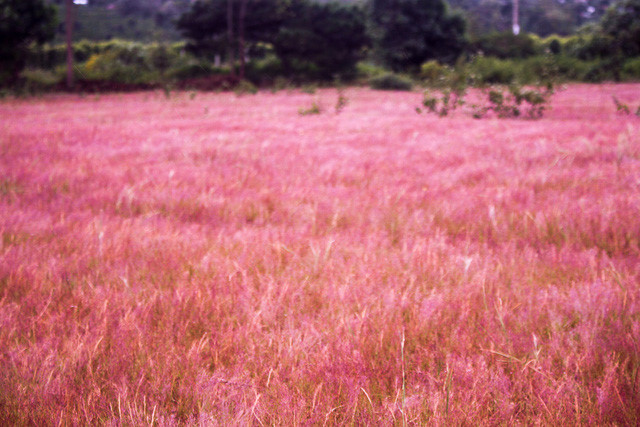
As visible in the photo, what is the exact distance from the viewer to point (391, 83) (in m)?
27.0

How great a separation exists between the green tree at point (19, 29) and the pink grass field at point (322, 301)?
28.9m

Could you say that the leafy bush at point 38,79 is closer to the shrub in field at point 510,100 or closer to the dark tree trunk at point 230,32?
the dark tree trunk at point 230,32

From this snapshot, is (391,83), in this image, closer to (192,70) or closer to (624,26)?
(192,70)

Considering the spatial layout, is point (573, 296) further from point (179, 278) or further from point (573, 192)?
point (573, 192)

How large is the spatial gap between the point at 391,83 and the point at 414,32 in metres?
9.78

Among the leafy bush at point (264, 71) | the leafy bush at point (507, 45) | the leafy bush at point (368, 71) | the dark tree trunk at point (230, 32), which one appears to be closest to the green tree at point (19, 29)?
the dark tree trunk at point (230, 32)

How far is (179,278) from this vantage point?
5.89 feet

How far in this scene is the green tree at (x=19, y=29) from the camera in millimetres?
24906

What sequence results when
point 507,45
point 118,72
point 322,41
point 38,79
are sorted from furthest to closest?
1. point 507,45
2. point 322,41
3. point 118,72
4. point 38,79

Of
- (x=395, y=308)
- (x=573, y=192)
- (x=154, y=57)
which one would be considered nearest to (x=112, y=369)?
(x=395, y=308)

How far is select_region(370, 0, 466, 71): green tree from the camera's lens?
33.7m

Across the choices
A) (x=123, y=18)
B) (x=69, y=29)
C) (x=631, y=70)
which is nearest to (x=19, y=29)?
(x=69, y=29)

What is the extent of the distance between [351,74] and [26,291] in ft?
115

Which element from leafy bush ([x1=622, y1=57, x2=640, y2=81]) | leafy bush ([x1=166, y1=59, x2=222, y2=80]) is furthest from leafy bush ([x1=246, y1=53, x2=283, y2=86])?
leafy bush ([x1=622, y1=57, x2=640, y2=81])
